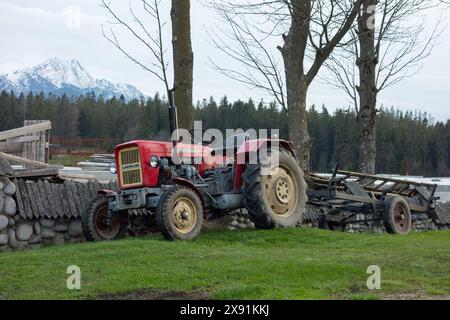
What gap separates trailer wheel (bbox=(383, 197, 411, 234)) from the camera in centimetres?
1370

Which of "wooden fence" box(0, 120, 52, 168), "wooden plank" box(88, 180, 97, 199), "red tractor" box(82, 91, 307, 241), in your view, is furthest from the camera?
"wooden fence" box(0, 120, 52, 168)

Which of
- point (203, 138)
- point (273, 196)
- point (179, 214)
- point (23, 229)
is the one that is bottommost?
point (23, 229)

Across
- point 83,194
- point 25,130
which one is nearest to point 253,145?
point 83,194

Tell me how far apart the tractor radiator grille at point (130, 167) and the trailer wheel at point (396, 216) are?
564 centimetres

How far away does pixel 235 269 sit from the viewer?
7.39 metres

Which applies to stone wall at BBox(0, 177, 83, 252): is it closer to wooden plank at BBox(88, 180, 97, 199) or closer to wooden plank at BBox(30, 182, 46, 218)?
wooden plank at BBox(30, 182, 46, 218)

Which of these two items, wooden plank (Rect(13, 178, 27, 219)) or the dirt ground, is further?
wooden plank (Rect(13, 178, 27, 219))

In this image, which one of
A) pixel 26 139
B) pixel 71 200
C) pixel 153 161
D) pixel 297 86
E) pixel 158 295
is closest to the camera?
pixel 158 295

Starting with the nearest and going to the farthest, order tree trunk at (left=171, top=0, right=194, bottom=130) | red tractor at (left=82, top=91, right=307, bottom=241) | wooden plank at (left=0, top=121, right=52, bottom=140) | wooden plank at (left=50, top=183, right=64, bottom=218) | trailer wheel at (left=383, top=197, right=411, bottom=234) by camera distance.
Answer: red tractor at (left=82, top=91, right=307, bottom=241), wooden plank at (left=50, top=183, right=64, bottom=218), wooden plank at (left=0, top=121, right=52, bottom=140), trailer wheel at (left=383, top=197, right=411, bottom=234), tree trunk at (left=171, top=0, right=194, bottom=130)

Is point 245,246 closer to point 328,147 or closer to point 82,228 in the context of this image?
point 82,228

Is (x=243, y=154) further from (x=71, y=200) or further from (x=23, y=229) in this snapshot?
(x=23, y=229)

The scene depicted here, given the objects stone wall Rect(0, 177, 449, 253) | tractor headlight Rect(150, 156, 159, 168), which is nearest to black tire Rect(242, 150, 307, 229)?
stone wall Rect(0, 177, 449, 253)

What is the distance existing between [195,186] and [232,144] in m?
1.60
